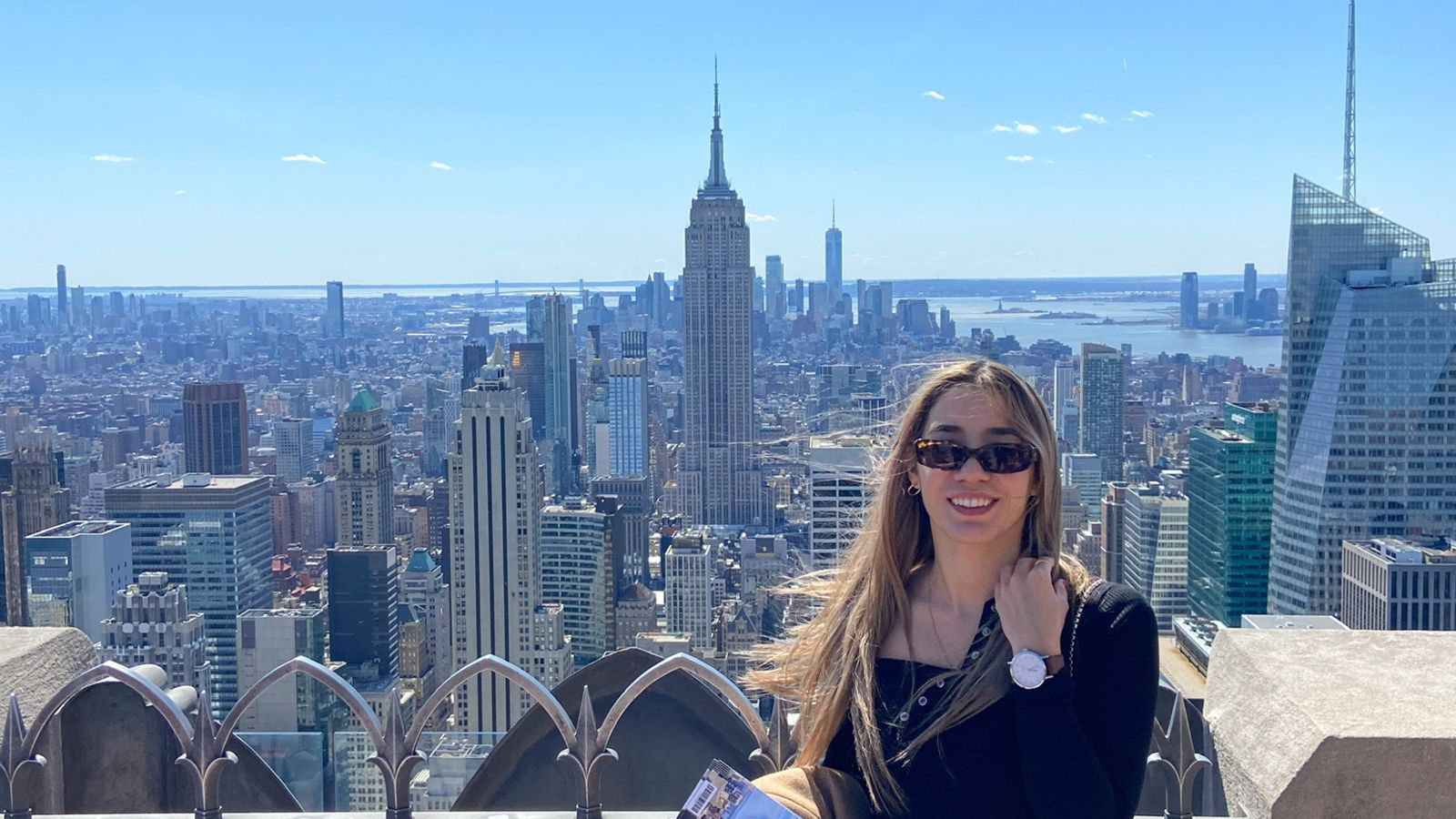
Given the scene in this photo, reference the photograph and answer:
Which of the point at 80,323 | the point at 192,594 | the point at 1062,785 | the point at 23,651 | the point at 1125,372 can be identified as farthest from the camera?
the point at 80,323

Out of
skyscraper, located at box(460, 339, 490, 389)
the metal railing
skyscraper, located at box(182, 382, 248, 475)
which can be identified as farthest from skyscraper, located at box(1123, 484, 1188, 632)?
skyscraper, located at box(182, 382, 248, 475)

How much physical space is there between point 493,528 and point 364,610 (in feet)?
23.1

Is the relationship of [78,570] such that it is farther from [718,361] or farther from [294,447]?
[718,361]

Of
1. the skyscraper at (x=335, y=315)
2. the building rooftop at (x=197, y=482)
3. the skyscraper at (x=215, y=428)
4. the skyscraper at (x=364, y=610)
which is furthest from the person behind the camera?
the skyscraper at (x=335, y=315)

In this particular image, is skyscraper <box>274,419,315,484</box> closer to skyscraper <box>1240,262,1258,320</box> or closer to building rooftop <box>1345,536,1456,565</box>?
skyscraper <box>1240,262,1258,320</box>

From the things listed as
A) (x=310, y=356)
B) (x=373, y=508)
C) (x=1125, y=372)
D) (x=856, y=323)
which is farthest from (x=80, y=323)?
(x=1125, y=372)

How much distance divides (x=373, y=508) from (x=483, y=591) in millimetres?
8066

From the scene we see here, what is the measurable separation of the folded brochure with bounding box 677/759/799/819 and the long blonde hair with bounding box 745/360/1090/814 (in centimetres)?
17

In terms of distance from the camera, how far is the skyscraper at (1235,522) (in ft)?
92.0

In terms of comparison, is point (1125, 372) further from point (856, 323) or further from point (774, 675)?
point (774, 675)

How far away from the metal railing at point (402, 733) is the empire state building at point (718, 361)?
45.0m

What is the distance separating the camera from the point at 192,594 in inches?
1267

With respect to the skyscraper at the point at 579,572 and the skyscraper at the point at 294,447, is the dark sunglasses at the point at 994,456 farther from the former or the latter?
the skyscraper at the point at 294,447

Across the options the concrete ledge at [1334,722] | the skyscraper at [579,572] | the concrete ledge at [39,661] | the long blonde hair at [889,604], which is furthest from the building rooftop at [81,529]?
the concrete ledge at [1334,722]
